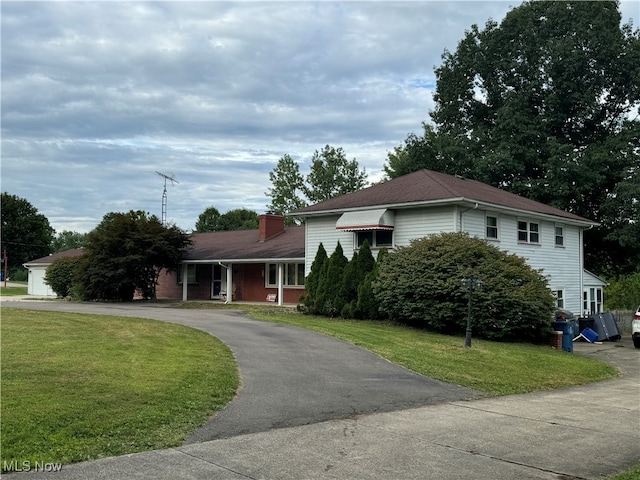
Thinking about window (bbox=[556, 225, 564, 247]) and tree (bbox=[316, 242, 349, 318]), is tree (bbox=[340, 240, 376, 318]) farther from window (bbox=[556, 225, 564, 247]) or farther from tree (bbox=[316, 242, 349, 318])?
window (bbox=[556, 225, 564, 247])

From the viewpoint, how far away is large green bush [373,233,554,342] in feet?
62.8

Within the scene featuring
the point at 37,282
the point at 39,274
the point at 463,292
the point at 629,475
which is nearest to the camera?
the point at 629,475

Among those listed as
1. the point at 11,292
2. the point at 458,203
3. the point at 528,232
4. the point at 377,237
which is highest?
the point at 458,203

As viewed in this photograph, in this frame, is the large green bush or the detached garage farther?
the detached garage

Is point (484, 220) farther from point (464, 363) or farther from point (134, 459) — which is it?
point (134, 459)

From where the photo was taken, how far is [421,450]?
6.88m

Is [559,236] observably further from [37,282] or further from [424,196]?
[37,282]

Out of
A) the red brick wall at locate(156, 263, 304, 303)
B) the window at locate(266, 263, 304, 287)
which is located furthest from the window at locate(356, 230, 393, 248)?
the window at locate(266, 263, 304, 287)

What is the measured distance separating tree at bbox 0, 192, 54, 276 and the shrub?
165 feet

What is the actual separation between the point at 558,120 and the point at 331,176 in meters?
29.1

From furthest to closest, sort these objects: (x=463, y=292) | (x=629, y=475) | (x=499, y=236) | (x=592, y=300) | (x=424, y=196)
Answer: (x=592, y=300) < (x=499, y=236) < (x=424, y=196) < (x=463, y=292) < (x=629, y=475)

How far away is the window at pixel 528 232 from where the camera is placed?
26.1 meters

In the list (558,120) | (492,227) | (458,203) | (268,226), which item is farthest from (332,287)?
(558,120)

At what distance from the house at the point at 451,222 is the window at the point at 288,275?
339cm
